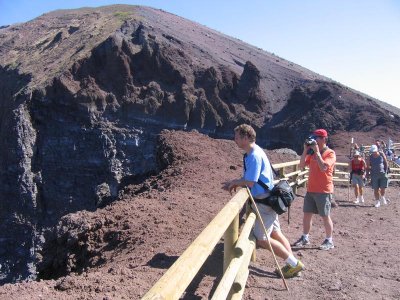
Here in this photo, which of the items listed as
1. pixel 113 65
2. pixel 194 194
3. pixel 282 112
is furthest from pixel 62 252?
pixel 282 112

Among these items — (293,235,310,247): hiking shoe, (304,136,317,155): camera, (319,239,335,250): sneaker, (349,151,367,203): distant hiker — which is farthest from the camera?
(349,151,367,203): distant hiker

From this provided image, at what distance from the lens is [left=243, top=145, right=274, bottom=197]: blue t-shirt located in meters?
4.79

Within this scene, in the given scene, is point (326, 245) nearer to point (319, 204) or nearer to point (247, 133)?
point (319, 204)

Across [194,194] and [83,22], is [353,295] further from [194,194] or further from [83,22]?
[83,22]

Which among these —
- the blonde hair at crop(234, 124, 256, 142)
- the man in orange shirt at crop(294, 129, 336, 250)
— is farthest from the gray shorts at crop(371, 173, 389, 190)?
the blonde hair at crop(234, 124, 256, 142)

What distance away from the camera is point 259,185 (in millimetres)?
5012

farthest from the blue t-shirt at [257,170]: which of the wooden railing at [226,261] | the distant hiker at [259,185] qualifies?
the wooden railing at [226,261]

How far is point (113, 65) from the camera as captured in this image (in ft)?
136

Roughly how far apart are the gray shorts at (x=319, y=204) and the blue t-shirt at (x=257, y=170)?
6.07ft

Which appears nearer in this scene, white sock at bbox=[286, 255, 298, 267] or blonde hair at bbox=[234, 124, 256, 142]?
blonde hair at bbox=[234, 124, 256, 142]

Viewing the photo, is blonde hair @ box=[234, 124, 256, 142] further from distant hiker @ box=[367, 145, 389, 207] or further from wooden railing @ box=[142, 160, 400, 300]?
distant hiker @ box=[367, 145, 389, 207]

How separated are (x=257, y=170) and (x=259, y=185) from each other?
0.29 m

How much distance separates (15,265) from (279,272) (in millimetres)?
29061

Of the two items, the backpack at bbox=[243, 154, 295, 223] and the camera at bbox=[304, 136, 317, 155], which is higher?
the camera at bbox=[304, 136, 317, 155]
